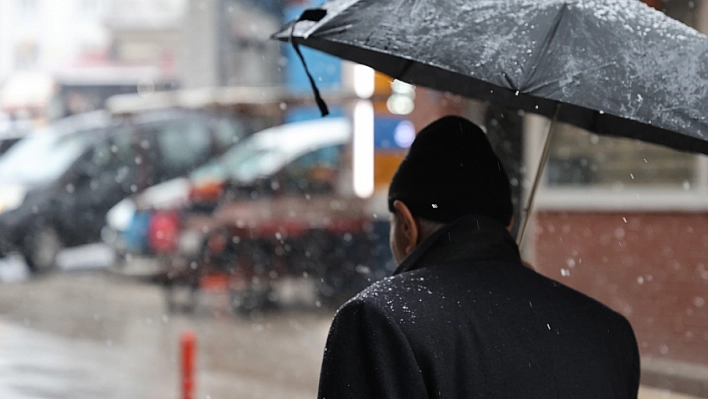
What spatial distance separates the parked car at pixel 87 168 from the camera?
14.5 m

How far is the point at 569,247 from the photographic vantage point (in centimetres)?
1019

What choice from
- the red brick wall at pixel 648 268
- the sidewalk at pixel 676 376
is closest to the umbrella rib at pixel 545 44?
the sidewalk at pixel 676 376

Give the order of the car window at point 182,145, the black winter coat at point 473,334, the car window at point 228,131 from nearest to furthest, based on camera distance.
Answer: the black winter coat at point 473,334, the car window at point 182,145, the car window at point 228,131

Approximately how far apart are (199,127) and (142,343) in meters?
6.57

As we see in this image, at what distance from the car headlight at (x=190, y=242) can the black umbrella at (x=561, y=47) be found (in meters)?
9.57

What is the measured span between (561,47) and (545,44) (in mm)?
41

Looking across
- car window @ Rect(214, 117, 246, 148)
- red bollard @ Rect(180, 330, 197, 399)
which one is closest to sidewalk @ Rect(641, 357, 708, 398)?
red bollard @ Rect(180, 330, 197, 399)

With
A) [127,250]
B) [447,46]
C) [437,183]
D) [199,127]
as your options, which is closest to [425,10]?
[447,46]

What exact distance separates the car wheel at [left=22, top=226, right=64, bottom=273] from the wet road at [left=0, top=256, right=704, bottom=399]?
0.22 metres

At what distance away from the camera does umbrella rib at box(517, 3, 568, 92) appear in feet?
8.29

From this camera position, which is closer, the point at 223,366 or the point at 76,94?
the point at 223,366

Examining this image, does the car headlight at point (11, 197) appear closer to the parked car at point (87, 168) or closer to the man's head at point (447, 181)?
the parked car at point (87, 168)

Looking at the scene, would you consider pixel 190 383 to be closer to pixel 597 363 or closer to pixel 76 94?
pixel 597 363

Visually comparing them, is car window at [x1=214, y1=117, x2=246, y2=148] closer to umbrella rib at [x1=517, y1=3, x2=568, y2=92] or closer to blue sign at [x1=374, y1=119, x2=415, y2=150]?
blue sign at [x1=374, y1=119, x2=415, y2=150]
